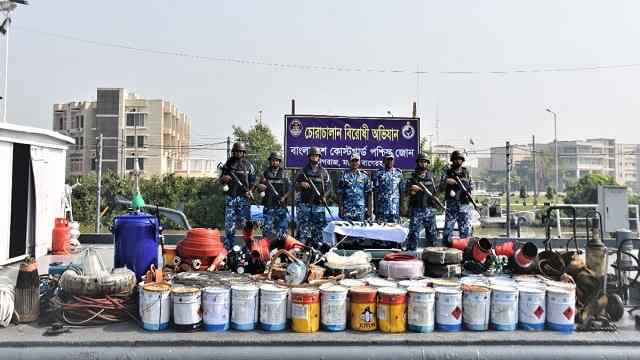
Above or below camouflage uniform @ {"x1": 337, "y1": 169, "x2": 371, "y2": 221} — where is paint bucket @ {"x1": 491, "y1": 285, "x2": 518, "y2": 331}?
below

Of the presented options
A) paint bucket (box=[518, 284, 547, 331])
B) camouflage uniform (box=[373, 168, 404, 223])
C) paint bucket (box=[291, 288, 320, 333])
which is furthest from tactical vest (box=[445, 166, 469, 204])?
paint bucket (box=[291, 288, 320, 333])

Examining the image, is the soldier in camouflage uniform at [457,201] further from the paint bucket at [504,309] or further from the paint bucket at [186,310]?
the paint bucket at [186,310]

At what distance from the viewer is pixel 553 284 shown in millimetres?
5156

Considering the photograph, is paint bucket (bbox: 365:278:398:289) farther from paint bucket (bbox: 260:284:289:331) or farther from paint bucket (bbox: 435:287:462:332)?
paint bucket (bbox: 260:284:289:331)

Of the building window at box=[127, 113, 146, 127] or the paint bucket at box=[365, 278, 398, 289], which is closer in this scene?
the paint bucket at box=[365, 278, 398, 289]

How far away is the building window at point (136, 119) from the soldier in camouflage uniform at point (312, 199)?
229 ft

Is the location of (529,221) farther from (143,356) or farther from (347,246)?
(143,356)

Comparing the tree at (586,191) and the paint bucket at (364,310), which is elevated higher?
the tree at (586,191)

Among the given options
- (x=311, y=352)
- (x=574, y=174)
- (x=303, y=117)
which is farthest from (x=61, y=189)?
(x=574, y=174)

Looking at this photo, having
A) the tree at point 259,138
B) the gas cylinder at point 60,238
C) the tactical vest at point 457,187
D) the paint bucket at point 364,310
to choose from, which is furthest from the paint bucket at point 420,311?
the tree at point 259,138

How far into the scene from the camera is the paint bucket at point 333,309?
184 inches

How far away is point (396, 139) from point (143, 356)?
8551 mm

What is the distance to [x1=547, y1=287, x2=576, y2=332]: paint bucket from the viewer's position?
15.4 feet

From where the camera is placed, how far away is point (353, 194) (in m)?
9.47
